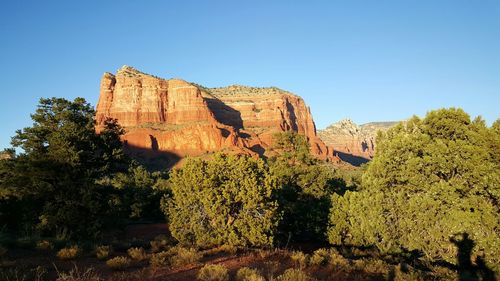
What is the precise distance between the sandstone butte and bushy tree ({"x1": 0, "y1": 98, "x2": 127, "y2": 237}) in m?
70.5

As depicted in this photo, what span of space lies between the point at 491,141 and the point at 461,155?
4.68ft

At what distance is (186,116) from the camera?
13425cm

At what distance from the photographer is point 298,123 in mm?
186000

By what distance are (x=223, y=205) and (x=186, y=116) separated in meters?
118

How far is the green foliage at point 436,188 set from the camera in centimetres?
1553

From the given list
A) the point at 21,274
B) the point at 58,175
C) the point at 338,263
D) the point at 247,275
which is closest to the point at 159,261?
the point at 247,275

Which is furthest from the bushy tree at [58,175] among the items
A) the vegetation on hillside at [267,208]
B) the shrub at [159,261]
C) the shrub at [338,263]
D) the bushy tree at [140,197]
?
the bushy tree at [140,197]

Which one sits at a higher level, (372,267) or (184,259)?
(184,259)

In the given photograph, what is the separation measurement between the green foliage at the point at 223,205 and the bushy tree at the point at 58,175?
17.0ft

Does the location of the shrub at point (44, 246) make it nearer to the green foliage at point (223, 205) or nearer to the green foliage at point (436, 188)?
the green foliage at point (223, 205)

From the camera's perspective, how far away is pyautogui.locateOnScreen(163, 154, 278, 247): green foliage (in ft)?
63.0

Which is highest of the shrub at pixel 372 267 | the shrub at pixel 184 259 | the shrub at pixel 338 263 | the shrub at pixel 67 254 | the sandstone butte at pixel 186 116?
the sandstone butte at pixel 186 116

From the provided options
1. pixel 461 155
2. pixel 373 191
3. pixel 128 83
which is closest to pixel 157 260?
pixel 373 191

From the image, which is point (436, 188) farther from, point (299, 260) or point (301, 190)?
point (301, 190)
